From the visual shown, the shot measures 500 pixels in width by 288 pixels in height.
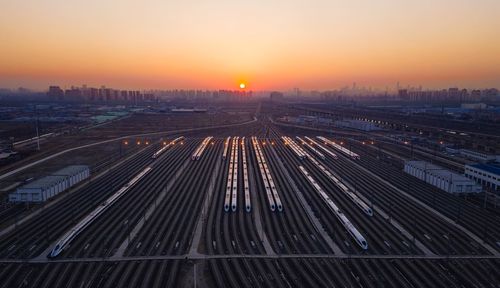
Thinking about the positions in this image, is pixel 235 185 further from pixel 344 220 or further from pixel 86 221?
pixel 86 221

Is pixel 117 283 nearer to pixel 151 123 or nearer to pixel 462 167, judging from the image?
pixel 462 167

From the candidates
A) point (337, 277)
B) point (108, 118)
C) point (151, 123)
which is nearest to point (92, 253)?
point (337, 277)

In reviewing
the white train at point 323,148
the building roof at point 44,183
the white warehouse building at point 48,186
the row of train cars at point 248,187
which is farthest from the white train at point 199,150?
the white train at point 323,148

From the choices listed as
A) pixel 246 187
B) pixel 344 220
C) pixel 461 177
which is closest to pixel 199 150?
pixel 246 187

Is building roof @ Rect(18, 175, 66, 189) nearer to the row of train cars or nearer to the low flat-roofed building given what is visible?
the row of train cars

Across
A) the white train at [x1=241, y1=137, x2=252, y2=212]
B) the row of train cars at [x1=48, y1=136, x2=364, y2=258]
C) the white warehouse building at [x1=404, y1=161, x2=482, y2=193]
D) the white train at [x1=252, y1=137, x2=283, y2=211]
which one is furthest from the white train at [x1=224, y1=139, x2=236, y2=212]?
the white warehouse building at [x1=404, y1=161, x2=482, y2=193]

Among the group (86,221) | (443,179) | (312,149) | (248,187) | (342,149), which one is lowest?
(86,221)

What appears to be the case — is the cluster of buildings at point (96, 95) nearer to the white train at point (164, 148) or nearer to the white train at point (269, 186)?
the white train at point (164, 148)
